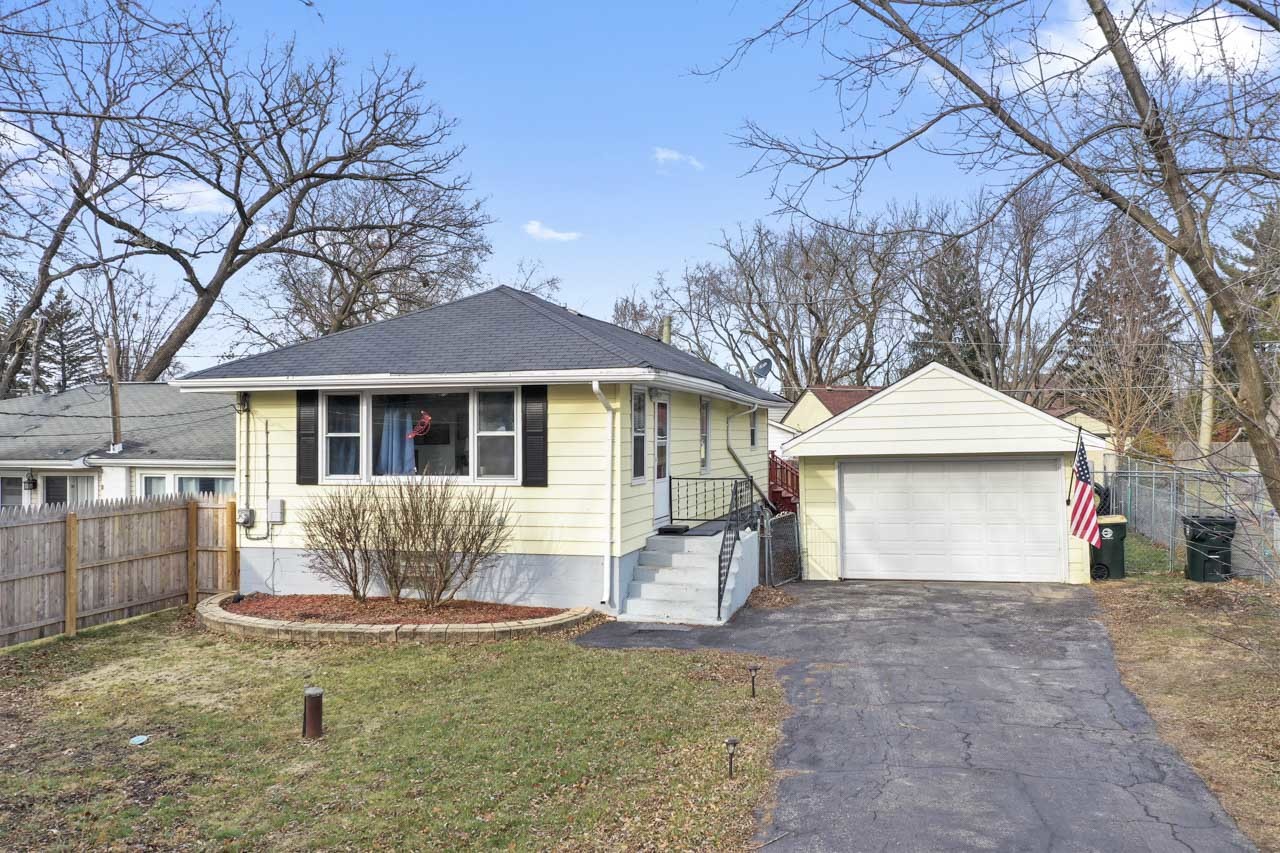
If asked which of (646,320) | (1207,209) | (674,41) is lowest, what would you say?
(1207,209)

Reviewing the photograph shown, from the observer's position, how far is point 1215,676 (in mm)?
7699

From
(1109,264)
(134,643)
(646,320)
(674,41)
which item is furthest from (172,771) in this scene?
(646,320)

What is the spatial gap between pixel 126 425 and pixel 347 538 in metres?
10.8

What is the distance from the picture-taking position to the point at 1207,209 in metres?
5.34

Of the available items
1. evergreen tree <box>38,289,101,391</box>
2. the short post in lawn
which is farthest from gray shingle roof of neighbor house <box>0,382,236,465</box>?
evergreen tree <box>38,289,101,391</box>

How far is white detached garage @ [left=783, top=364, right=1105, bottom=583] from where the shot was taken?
43.1 feet

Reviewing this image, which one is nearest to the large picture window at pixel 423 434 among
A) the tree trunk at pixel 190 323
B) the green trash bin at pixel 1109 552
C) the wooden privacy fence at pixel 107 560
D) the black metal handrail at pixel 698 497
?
the wooden privacy fence at pixel 107 560

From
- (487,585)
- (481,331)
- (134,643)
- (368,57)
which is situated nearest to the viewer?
(134,643)

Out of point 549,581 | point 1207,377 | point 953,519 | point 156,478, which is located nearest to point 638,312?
point 156,478

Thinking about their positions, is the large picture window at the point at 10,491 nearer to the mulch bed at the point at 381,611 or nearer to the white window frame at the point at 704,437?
the mulch bed at the point at 381,611

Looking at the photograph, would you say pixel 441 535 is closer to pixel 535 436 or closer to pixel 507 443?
pixel 507 443

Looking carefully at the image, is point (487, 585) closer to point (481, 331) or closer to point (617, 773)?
point (481, 331)

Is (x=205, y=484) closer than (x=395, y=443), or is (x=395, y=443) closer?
(x=395, y=443)

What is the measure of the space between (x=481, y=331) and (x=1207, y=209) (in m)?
9.05
